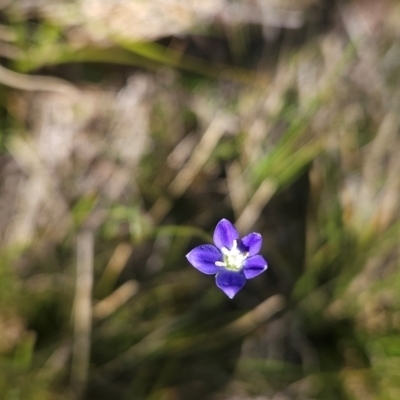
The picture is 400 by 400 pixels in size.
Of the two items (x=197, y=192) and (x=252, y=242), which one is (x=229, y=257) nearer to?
(x=252, y=242)

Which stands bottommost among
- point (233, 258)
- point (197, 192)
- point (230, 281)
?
point (230, 281)

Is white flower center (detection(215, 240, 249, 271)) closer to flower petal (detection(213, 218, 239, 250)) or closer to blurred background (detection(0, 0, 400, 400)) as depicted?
flower petal (detection(213, 218, 239, 250))

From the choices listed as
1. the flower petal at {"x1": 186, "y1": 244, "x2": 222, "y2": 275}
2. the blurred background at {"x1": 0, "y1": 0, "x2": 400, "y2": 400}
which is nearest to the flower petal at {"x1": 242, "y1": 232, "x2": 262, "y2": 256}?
the flower petal at {"x1": 186, "y1": 244, "x2": 222, "y2": 275}

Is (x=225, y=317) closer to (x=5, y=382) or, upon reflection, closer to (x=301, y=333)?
(x=301, y=333)

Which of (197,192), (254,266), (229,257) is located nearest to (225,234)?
(229,257)

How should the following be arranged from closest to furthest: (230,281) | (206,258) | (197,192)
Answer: (230,281), (206,258), (197,192)

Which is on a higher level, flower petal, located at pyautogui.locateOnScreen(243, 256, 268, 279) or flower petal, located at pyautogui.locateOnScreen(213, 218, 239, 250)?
flower petal, located at pyautogui.locateOnScreen(213, 218, 239, 250)

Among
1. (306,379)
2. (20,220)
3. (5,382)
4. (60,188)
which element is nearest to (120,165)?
(60,188)
